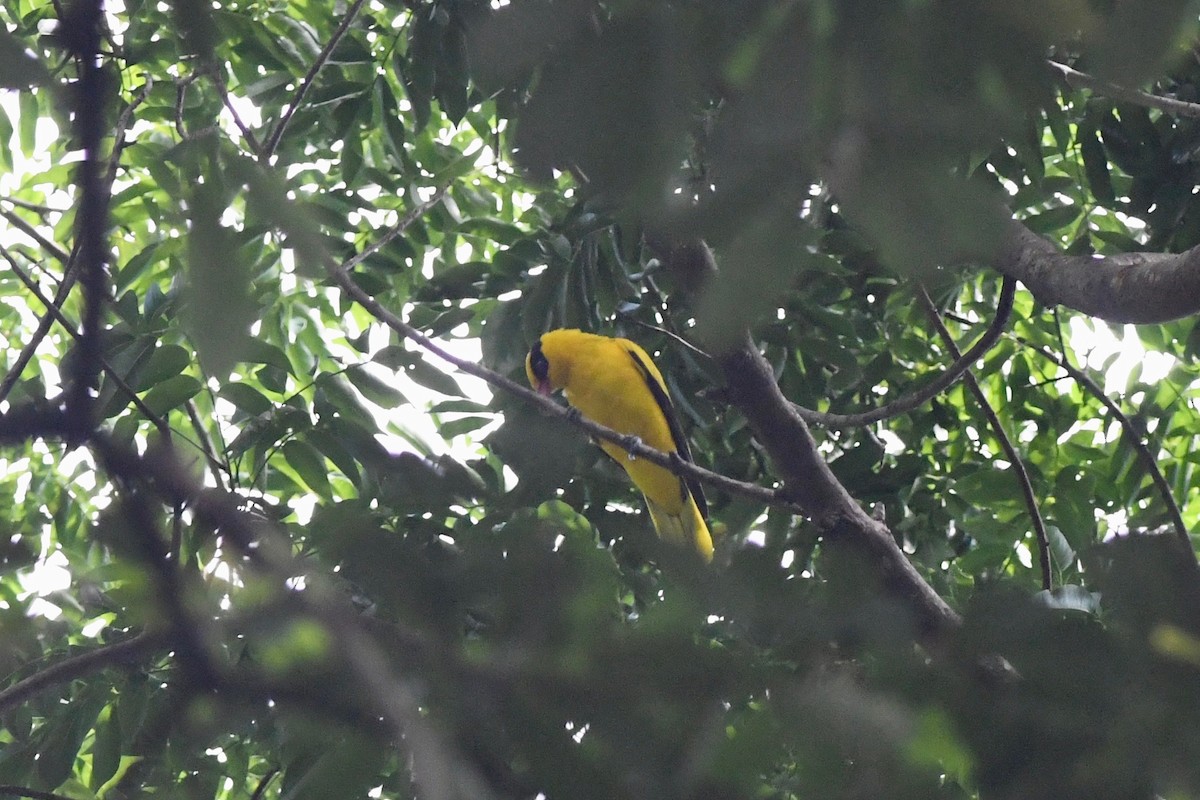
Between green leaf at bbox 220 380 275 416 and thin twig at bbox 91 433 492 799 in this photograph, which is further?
green leaf at bbox 220 380 275 416

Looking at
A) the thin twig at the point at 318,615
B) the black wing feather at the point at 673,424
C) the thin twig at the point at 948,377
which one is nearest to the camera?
the thin twig at the point at 318,615

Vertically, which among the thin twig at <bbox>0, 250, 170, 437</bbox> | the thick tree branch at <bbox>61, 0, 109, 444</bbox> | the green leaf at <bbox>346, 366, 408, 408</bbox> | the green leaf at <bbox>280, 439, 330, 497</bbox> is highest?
the green leaf at <bbox>346, 366, 408, 408</bbox>

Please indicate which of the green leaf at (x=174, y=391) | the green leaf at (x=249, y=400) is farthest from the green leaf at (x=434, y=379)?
the green leaf at (x=249, y=400)

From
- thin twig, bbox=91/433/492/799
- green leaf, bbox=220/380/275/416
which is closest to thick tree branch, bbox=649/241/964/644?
green leaf, bbox=220/380/275/416

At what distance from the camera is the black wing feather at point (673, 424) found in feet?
14.1

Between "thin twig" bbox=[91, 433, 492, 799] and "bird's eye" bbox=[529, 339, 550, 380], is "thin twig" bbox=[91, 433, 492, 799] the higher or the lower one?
the lower one

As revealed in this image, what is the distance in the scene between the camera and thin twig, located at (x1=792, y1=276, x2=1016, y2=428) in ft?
9.11

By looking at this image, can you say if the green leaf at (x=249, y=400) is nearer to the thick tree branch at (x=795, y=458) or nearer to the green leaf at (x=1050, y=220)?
the thick tree branch at (x=795, y=458)

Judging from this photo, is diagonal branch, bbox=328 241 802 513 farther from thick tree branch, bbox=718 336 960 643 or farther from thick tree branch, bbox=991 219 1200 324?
thick tree branch, bbox=991 219 1200 324

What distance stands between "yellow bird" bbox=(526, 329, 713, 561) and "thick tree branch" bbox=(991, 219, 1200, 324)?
1627 mm

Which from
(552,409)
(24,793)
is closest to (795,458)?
(552,409)

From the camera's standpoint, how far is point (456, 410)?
11.4 ft

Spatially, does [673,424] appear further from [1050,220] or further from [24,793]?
[24,793]

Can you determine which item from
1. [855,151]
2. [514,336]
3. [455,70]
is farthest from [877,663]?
[514,336]
